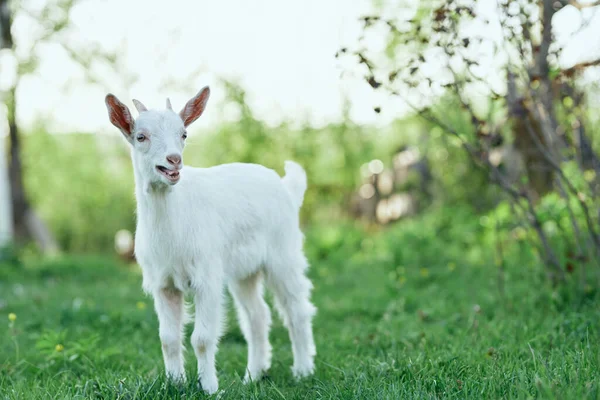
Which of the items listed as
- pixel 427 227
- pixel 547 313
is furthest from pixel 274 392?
pixel 427 227

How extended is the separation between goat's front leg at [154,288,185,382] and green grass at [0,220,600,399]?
0.10 meters

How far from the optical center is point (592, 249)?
5.11 m

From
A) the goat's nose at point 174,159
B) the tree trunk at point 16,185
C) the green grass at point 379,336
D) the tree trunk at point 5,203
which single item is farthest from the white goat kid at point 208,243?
the tree trunk at point 5,203

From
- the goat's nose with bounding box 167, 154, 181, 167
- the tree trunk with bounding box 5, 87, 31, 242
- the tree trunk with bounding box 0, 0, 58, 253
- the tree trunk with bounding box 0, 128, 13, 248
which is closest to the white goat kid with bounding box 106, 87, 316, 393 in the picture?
the goat's nose with bounding box 167, 154, 181, 167

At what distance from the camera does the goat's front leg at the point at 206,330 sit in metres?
3.67

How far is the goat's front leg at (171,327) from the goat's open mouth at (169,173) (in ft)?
2.48

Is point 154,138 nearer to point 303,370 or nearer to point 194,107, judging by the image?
point 194,107

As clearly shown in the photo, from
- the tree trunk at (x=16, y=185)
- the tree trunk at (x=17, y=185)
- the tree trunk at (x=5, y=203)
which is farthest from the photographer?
the tree trunk at (x=5, y=203)

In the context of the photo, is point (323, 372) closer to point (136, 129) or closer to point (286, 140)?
point (136, 129)

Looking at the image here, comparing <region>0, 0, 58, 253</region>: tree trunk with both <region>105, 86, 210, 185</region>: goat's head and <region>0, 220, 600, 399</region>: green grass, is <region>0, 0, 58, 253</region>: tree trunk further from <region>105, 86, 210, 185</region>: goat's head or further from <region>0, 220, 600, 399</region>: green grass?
<region>105, 86, 210, 185</region>: goat's head

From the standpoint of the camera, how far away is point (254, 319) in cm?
447

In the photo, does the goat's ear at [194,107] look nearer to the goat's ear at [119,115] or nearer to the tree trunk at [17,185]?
the goat's ear at [119,115]

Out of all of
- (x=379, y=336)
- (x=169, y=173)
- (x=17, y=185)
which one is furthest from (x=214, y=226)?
(x=17, y=185)

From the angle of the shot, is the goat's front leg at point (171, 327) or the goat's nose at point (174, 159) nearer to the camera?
the goat's nose at point (174, 159)
